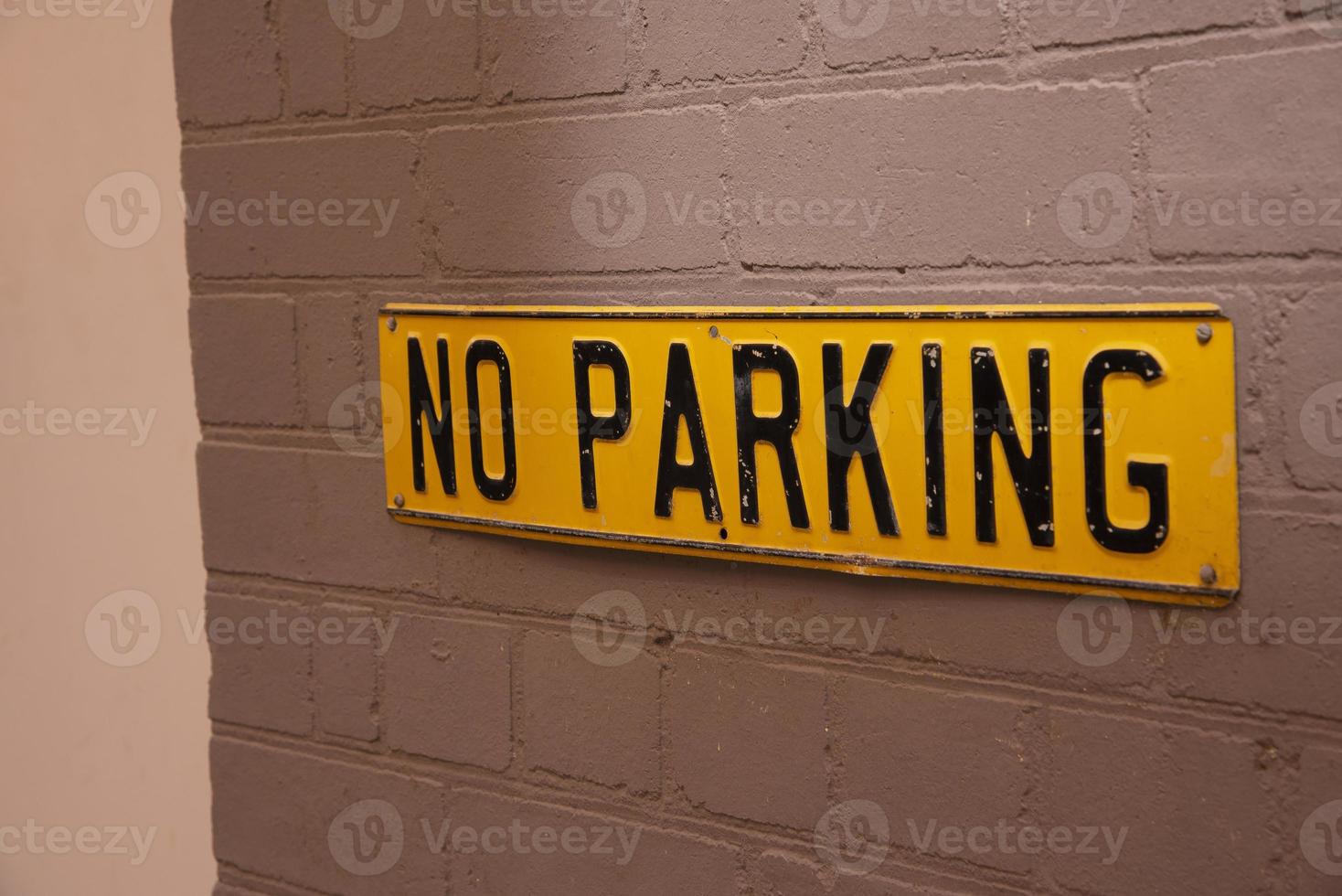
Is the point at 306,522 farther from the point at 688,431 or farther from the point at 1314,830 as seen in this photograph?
the point at 1314,830

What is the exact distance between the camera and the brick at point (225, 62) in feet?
5.00

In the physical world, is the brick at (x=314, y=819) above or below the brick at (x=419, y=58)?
below

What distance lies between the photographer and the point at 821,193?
1.19 metres

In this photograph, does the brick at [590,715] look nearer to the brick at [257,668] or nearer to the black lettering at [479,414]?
the black lettering at [479,414]

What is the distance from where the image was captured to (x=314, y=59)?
1484mm

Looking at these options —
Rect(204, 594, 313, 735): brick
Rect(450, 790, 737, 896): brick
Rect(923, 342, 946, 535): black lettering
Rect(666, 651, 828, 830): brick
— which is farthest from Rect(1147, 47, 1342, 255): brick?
Rect(204, 594, 313, 735): brick

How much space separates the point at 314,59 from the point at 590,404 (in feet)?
1.95

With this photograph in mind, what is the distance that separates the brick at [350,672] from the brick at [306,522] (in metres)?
0.05

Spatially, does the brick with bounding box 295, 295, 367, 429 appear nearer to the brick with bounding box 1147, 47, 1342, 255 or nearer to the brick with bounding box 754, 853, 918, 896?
the brick with bounding box 754, 853, 918, 896

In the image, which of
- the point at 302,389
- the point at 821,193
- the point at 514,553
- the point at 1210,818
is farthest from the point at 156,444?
the point at 1210,818

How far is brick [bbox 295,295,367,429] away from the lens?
1.50 m

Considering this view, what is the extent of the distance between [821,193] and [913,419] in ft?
0.82

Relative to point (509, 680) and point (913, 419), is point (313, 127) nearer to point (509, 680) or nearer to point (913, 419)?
point (509, 680)

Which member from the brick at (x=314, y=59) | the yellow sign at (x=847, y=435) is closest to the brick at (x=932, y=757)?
the yellow sign at (x=847, y=435)
